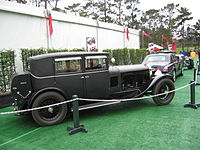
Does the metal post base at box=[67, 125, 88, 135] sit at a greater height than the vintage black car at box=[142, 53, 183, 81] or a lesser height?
lesser

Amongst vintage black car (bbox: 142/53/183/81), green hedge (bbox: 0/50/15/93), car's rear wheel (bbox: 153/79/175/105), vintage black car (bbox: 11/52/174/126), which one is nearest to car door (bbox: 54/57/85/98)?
vintage black car (bbox: 11/52/174/126)

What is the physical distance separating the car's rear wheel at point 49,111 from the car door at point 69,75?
273 millimetres

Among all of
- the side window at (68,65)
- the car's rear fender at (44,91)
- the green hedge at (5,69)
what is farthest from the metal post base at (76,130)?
the green hedge at (5,69)

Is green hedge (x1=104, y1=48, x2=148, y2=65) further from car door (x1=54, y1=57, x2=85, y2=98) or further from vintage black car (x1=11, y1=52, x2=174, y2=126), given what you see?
car door (x1=54, y1=57, x2=85, y2=98)

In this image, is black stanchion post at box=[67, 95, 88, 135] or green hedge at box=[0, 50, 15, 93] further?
green hedge at box=[0, 50, 15, 93]

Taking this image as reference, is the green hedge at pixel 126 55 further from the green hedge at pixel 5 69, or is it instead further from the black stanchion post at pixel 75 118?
the black stanchion post at pixel 75 118

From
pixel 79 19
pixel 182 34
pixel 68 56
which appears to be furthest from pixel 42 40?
pixel 182 34

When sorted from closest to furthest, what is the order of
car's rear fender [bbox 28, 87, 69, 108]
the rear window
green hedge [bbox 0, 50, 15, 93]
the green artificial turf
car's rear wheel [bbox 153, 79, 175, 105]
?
the green artificial turf
car's rear fender [bbox 28, 87, 69, 108]
car's rear wheel [bbox 153, 79, 175, 105]
green hedge [bbox 0, 50, 15, 93]
the rear window

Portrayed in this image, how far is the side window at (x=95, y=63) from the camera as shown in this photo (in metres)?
4.21

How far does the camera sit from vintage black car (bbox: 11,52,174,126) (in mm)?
3707

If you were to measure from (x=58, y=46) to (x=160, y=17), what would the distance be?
48273 mm

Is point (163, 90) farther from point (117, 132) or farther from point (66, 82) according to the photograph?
point (66, 82)

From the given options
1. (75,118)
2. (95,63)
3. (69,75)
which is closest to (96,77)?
(95,63)

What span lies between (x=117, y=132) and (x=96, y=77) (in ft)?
4.83
